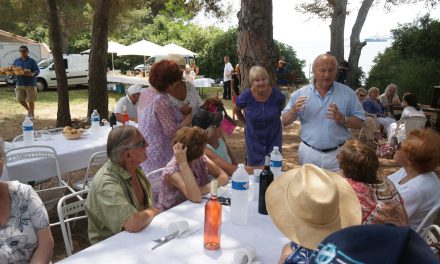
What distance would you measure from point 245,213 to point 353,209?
757mm

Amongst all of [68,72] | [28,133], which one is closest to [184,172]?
[28,133]

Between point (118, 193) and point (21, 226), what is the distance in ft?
1.61

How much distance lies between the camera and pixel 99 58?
24.9ft

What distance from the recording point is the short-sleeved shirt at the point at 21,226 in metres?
1.84

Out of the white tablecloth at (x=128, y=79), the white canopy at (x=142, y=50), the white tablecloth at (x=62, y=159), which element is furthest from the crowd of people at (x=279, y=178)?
the white canopy at (x=142, y=50)

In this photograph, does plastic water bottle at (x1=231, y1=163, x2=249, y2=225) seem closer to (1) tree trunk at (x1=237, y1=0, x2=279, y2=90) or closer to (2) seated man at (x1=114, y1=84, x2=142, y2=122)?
(1) tree trunk at (x1=237, y1=0, x2=279, y2=90)

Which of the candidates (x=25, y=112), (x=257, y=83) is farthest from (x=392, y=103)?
(x=25, y=112)

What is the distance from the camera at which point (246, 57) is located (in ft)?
14.3

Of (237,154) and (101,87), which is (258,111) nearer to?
(237,154)

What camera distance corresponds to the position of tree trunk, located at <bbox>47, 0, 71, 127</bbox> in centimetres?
764

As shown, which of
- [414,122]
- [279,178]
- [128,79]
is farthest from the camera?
[128,79]

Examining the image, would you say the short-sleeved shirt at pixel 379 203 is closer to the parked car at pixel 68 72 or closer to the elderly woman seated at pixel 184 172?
the elderly woman seated at pixel 184 172

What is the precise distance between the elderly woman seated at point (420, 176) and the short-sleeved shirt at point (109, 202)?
64.4 inches

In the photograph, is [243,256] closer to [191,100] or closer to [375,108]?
[191,100]
